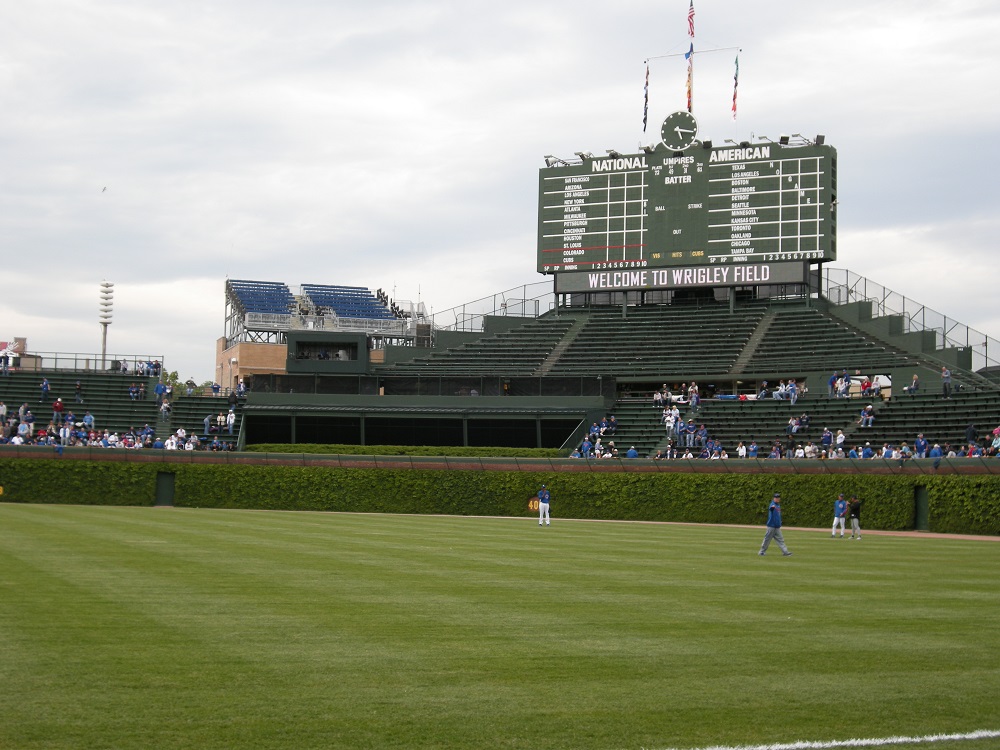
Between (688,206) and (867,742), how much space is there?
183 ft

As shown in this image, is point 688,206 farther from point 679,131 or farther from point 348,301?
point 348,301

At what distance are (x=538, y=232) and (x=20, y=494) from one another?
32.4m

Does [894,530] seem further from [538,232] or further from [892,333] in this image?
[538,232]

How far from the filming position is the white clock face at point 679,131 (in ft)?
209

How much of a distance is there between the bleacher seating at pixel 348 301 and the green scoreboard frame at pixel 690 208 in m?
28.1

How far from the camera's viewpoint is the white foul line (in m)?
8.75

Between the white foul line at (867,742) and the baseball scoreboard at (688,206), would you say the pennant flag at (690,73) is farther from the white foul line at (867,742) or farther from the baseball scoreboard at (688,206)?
the white foul line at (867,742)

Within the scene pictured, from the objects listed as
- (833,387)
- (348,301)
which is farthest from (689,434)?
(348,301)

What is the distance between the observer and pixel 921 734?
9188 millimetres

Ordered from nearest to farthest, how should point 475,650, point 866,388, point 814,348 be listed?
point 475,650 < point 866,388 < point 814,348

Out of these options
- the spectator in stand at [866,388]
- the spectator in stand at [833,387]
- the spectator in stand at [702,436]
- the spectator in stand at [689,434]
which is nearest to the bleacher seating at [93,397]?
the spectator in stand at [689,434]

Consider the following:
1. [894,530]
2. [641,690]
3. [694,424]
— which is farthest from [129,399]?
[641,690]

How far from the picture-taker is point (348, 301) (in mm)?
92375

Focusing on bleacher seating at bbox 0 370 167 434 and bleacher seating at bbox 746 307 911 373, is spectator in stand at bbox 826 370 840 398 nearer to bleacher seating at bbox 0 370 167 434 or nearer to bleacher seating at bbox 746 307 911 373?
bleacher seating at bbox 746 307 911 373
